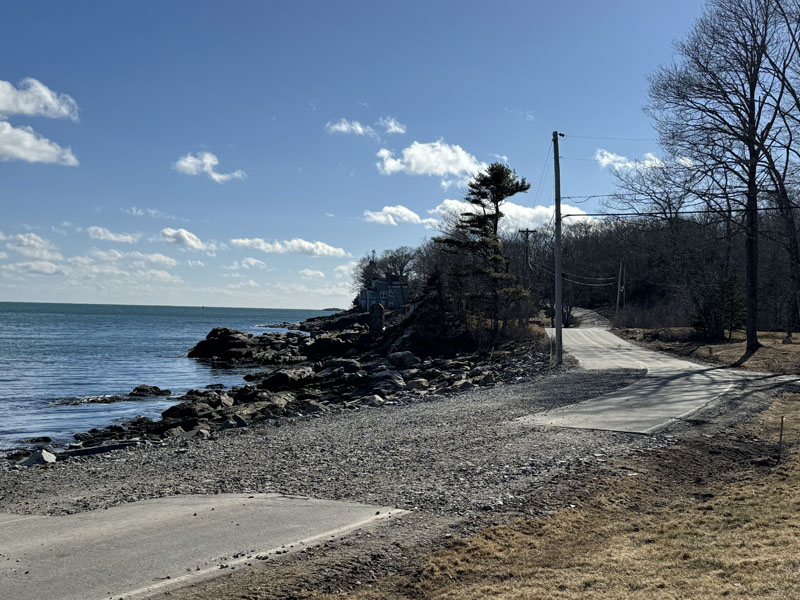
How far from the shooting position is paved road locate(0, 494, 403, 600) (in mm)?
5199

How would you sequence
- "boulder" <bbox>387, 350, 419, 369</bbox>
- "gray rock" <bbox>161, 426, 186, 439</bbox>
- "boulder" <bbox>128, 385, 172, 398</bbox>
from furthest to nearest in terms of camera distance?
"boulder" <bbox>387, 350, 419, 369</bbox> < "boulder" <bbox>128, 385, 172, 398</bbox> < "gray rock" <bbox>161, 426, 186, 439</bbox>

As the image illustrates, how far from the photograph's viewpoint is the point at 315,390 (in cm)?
2655

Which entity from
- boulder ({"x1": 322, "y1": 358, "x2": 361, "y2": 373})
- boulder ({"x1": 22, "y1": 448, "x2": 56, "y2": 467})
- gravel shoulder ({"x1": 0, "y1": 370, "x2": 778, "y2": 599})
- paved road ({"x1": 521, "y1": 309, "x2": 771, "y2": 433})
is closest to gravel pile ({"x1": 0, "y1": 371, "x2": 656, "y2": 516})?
gravel shoulder ({"x1": 0, "y1": 370, "x2": 778, "y2": 599})

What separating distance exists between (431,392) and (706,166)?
1352cm

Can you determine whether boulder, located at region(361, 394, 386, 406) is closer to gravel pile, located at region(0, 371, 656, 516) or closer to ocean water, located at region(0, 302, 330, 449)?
gravel pile, located at region(0, 371, 656, 516)

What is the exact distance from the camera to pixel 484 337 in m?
36.8

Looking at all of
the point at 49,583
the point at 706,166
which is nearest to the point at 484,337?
the point at 706,166

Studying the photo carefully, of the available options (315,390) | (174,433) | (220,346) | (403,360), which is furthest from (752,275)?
(220,346)

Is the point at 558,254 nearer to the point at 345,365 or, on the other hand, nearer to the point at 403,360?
the point at 403,360

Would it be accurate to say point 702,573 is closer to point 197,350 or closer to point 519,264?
point 197,350

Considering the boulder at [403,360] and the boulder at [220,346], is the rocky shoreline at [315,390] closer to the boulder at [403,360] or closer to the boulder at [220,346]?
the boulder at [403,360]

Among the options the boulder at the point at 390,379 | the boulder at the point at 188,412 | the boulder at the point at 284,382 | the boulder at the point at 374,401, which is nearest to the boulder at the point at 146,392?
the boulder at the point at 284,382

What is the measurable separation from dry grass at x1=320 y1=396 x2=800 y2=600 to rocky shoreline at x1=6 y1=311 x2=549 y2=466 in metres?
9.86

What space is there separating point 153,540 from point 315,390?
20.4 m
